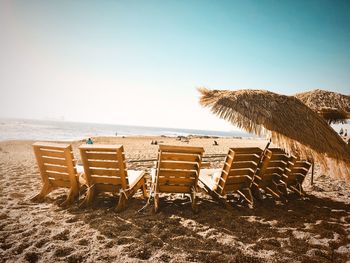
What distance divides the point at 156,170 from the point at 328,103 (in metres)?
5.48

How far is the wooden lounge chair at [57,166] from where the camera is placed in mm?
3652

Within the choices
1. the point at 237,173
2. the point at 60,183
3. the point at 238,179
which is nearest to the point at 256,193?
the point at 238,179

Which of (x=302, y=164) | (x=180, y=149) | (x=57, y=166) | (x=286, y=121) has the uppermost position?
(x=286, y=121)

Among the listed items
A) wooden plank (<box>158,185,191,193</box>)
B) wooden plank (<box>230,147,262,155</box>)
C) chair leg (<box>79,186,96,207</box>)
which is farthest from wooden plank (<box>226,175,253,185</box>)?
chair leg (<box>79,186,96,207</box>)

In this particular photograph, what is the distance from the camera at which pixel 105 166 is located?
3551 mm

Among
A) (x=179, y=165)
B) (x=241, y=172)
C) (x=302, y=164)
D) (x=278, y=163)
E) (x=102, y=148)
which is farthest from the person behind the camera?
(x=302, y=164)

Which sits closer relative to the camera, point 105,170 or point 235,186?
point 105,170

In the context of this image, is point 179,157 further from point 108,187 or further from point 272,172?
point 272,172

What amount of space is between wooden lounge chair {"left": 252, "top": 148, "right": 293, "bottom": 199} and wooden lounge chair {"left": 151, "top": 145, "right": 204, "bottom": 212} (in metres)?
1.51

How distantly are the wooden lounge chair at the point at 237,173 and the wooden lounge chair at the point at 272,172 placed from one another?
35 cm

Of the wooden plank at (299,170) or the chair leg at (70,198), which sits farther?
the wooden plank at (299,170)

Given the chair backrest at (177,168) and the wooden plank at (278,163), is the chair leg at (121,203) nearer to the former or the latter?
the chair backrest at (177,168)

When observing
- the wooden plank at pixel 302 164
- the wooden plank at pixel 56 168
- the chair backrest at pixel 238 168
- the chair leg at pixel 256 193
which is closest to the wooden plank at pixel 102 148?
the wooden plank at pixel 56 168

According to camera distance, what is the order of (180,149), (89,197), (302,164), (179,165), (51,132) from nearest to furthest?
(180,149) < (179,165) < (89,197) < (302,164) < (51,132)
